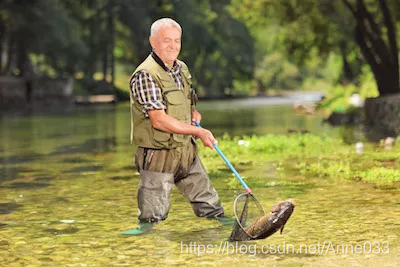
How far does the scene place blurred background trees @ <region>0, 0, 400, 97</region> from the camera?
2847 centimetres

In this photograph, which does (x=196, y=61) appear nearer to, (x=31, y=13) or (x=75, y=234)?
(x=31, y=13)

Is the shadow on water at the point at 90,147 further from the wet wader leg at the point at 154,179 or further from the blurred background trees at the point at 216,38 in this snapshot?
the wet wader leg at the point at 154,179

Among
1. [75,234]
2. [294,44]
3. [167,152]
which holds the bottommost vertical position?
[75,234]

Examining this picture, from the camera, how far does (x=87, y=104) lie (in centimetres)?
5700

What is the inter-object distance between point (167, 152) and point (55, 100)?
151ft

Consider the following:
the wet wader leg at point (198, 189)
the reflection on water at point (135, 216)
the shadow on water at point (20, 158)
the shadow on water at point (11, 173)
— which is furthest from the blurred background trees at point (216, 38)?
the wet wader leg at point (198, 189)

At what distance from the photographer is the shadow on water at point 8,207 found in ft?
Result: 31.9

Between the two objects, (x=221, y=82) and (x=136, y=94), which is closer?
(x=136, y=94)

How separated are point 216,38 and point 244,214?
72124mm

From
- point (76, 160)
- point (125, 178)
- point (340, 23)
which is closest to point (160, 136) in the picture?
point (125, 178)

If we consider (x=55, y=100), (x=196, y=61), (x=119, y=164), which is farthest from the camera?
(x=196, y=61)

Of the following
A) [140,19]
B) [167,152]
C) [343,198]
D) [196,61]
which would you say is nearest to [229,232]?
[167,152]

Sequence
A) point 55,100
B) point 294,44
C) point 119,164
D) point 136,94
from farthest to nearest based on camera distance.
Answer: point 55,100, point 294,44, point 119,164, point 136,94

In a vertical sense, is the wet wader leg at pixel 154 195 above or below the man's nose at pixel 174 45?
below
